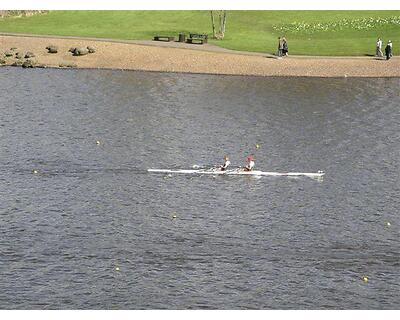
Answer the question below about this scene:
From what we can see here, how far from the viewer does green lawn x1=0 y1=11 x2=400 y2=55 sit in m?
115

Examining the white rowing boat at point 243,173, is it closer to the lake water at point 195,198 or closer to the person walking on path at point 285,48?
the lake water at point 195,198

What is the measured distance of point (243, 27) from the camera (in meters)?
124

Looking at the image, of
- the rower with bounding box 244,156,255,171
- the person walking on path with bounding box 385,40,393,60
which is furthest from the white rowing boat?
the person walking on path with bounding box 385,40,393,60

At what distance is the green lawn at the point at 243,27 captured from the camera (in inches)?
4510

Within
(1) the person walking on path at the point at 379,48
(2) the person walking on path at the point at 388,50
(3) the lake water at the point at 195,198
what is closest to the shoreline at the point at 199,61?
(2) the person walking on path at the point at 388,50

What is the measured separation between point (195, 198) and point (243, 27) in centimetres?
6694

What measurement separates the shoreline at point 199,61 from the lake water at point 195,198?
6.63 metres

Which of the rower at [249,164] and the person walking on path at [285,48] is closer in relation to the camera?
the rower at [249,164]

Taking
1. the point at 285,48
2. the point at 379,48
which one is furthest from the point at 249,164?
the point at 379,48

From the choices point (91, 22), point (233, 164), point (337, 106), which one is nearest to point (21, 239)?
point (233, 164)

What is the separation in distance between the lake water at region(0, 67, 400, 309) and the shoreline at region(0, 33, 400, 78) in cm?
663

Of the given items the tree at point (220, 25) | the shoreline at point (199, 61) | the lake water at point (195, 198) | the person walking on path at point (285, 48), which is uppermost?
the tree at point (220, 25)

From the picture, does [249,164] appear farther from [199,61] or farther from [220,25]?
[220,25]

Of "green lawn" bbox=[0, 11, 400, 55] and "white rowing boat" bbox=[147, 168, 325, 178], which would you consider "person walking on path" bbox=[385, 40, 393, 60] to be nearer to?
"green lawn" bbox=[0, 11, 400, 55]
